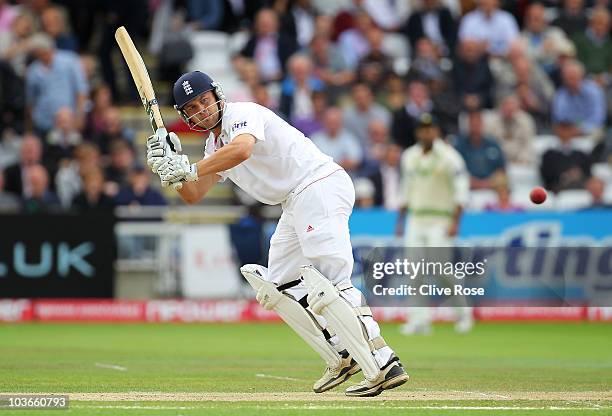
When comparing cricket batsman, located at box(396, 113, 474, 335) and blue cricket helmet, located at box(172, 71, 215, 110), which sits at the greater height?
blue cricket helmet, located at box(172, 71, 215, 110)

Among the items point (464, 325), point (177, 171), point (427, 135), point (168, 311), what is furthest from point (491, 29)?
point (177, 171)

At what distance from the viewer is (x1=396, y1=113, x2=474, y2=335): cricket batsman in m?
12.7

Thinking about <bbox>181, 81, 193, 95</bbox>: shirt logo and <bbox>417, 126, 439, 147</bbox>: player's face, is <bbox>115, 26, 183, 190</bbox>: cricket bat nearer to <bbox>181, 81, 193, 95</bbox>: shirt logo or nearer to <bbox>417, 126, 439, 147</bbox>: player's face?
<bbox>181, 81, 193, 95</bbox>: shirt logo

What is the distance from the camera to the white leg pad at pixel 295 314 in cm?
743

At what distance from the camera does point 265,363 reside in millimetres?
9547

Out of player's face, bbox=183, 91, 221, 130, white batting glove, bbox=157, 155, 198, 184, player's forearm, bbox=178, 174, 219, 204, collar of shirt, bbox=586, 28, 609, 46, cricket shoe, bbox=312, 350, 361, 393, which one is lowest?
cricket shoe, bbox=312, 350, 361, 393

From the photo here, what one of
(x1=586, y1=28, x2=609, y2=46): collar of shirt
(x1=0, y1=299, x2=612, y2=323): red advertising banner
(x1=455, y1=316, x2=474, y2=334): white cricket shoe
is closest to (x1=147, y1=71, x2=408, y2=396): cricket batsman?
(x1=455, y1=316, x2=474, y2=334): white cricket shoe

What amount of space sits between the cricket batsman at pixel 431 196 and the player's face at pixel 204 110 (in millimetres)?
5673

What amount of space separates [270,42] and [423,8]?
230 centimetres

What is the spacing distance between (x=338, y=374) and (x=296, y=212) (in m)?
0.96

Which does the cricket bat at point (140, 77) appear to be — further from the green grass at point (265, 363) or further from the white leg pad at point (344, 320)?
the green grass at point (265, 363)

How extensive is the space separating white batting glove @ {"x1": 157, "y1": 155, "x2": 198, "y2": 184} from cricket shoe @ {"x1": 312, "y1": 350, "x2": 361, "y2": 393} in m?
1.39

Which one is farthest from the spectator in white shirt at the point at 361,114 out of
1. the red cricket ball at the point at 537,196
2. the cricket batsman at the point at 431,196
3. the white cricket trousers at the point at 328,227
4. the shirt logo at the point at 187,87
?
the shirt logo at the point at 187,87

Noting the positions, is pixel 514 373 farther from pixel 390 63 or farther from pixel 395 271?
pixel 390 63
